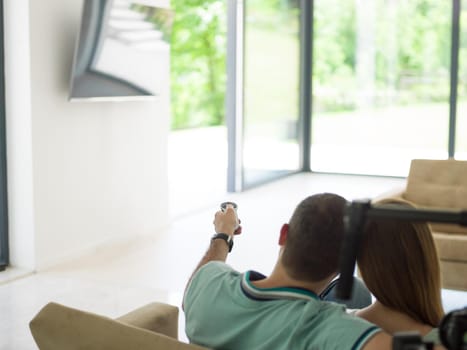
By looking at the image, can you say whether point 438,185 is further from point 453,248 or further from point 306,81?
point 306,81

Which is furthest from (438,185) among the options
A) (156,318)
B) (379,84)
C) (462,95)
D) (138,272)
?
(379,84)

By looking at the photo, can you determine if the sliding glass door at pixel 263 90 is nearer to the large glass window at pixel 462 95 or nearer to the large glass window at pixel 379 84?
the large glass window at pixel 379 84

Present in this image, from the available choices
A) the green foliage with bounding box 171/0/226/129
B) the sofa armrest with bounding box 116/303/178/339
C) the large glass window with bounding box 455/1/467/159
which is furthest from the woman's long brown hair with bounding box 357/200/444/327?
the green foliage with bounding box 171/0/226/129

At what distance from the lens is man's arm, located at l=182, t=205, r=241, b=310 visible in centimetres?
183

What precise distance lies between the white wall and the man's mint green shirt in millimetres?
3136

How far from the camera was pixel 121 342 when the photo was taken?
60.0 inches

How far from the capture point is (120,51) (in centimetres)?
516

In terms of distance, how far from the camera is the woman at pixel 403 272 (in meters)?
1.49

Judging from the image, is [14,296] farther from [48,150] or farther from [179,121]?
[179,121]

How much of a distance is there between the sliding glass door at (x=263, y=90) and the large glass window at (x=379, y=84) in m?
0.38

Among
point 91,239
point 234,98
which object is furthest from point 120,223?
point 234,98

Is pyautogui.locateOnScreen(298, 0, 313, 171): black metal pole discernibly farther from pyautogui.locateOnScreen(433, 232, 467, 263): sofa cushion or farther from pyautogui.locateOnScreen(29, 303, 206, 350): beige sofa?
pyautogui.locateOnScreen(29, 303, 206, 350): beige sofa

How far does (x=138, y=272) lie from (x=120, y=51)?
1.58 meters

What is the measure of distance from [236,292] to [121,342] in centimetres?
27
